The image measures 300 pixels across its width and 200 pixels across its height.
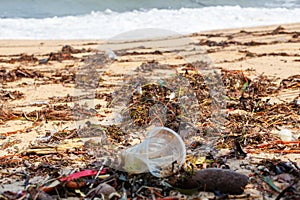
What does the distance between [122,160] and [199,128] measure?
0.90 m

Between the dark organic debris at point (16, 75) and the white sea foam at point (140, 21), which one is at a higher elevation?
the white sea foam at point (140, 21)

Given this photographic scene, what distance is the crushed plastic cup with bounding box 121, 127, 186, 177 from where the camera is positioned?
5.61ft

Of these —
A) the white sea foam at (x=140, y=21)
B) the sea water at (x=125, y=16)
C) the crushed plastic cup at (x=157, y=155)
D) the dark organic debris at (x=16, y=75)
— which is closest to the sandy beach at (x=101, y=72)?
the dark organic debris at (x=16, y=75)

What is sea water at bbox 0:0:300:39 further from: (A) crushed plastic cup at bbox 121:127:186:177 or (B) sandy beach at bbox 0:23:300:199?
(A) crushed plastic cup at bbox 121:127:186:177

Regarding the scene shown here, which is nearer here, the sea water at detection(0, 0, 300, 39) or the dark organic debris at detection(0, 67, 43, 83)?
the dark organic debris at detection(0, 67, 43, 83)

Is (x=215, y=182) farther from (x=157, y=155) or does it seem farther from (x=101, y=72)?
(x=101, y=72)

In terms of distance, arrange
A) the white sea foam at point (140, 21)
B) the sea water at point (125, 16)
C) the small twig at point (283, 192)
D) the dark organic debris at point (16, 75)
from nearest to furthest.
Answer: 1. the small twig at point (283, 192)
2. the dark organic debris at point (16, 75)
3. the white sea foam at point (140, 21)
4. the sea water at point (125, 16)

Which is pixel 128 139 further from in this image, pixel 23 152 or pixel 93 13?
pixel 93 13

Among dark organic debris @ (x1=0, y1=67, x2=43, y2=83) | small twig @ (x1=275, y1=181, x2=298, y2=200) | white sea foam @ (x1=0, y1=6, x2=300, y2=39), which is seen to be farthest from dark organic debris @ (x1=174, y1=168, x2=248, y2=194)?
white sea foam @ (x1=0, y1=6, x2=300, y2=39)

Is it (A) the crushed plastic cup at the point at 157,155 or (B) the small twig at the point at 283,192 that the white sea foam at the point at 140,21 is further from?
(B) the small twig at the point at 283,192

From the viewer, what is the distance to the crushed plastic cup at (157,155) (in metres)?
1.71

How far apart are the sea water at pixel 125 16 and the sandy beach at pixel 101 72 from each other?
8.11 ft

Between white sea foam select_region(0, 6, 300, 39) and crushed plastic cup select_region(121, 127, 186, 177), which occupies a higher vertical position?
white sea foam select_region(0, 6, 300, 39)

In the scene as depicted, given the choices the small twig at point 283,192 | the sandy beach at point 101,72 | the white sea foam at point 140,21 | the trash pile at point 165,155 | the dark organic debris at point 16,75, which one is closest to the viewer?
the small twig at point 283,192
